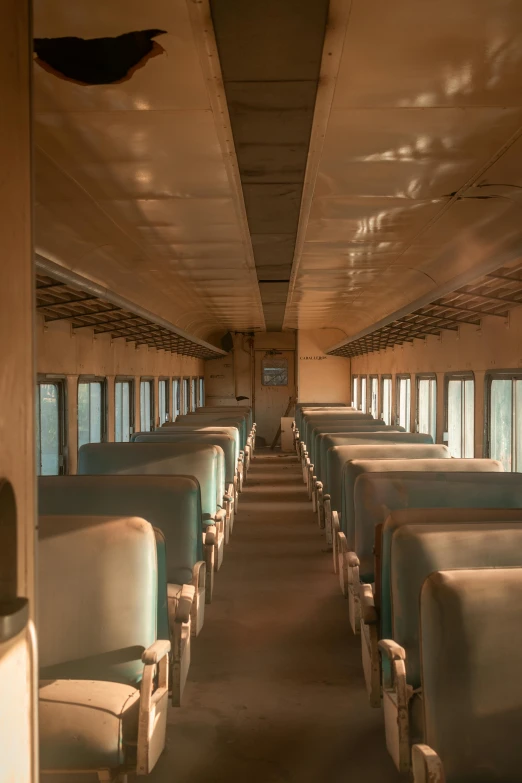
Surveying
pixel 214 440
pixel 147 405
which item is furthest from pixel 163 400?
pixel 214 440

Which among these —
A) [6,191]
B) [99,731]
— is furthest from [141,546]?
[6,191]

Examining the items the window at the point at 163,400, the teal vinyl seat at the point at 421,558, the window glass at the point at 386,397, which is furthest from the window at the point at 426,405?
the teal vinyl seat at the point at 421,558

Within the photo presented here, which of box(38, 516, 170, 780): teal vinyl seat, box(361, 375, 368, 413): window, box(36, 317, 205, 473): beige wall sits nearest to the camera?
box(38, 516, 170, 780): teal vinyl seat

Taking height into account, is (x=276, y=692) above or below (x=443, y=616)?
below

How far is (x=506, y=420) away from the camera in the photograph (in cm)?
763

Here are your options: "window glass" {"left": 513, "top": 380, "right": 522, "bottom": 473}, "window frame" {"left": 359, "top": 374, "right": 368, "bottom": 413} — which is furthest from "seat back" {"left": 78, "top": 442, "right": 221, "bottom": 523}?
"window frame" {"left": 359, "top": 374, "right": 368, "bottom": 413}

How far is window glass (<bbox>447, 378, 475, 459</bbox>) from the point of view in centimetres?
873

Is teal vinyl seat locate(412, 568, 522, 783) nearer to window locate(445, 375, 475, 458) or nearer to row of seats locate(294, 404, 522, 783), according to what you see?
row of seats locate(294, 404, 522, 783)

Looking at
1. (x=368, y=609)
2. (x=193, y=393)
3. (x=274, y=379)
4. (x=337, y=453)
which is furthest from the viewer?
(x=274, y=379)

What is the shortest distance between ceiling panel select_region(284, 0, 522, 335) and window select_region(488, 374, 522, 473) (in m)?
1.31

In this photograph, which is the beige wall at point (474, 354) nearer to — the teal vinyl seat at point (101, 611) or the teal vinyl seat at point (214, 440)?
the teal vinyl seat at point (214, 440)

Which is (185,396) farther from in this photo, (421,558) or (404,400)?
(421,558)

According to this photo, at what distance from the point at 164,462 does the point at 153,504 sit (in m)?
1.78

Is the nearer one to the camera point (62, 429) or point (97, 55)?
point (97, 55)
